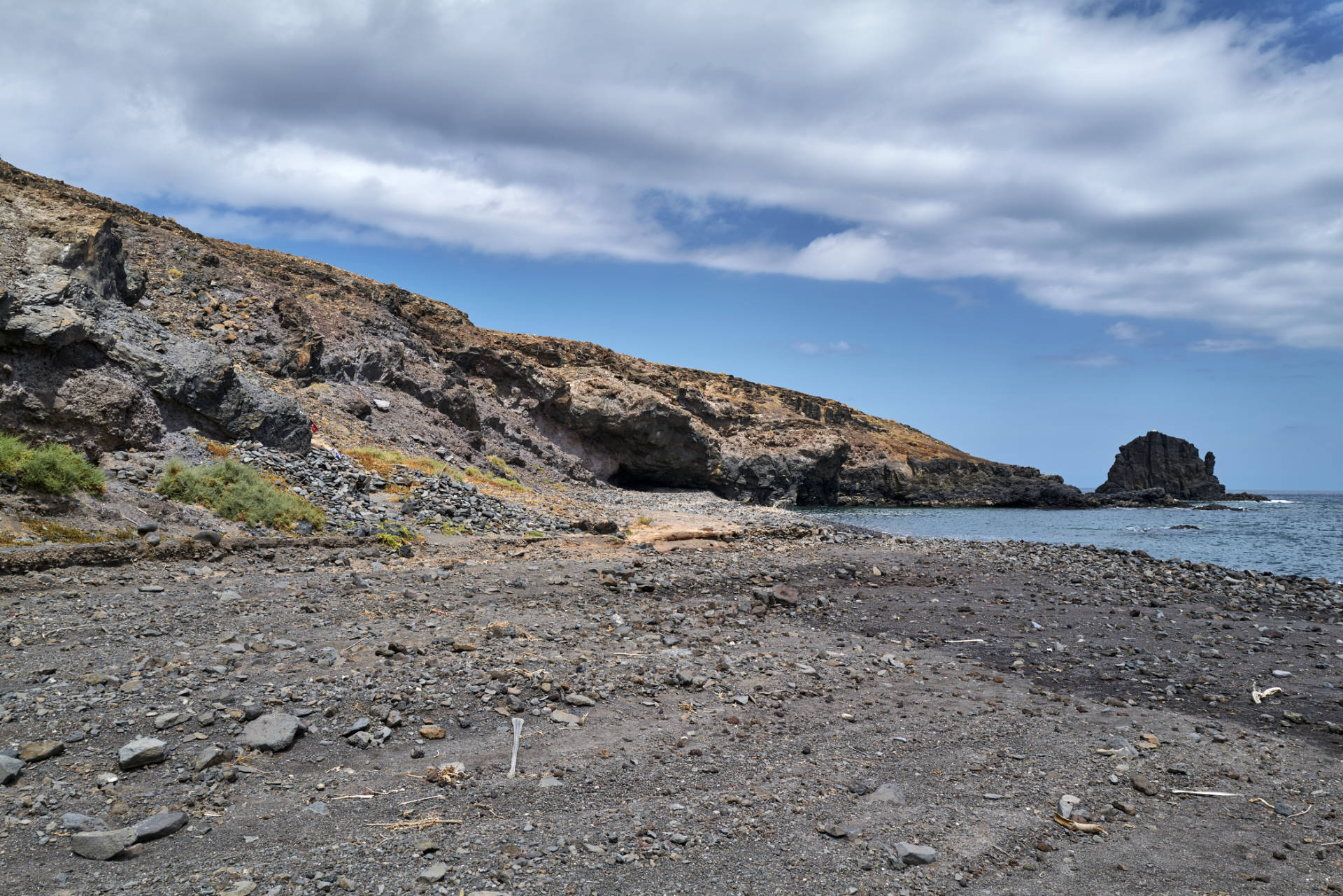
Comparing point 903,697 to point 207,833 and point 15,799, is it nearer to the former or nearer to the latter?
point 207,833

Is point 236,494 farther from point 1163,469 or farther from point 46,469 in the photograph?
point 1163,469

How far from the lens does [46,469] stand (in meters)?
10.4

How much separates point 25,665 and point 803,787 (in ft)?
20.5

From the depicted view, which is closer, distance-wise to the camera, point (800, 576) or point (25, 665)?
point (25, 665)

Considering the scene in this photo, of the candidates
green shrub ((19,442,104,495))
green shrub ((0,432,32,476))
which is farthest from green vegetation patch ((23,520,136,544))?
green shrub ((0,432,32,476))

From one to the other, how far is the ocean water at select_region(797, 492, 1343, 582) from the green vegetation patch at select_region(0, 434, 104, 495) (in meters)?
26.9

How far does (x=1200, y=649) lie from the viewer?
9.29m

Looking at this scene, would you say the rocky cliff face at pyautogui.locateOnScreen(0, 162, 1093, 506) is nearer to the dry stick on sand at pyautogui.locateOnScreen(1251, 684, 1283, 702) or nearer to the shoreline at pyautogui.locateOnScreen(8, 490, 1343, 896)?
the shoreline at pyautogui.locateOnScreen(8, 490, 1343, 896)

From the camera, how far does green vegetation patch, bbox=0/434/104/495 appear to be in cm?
1029

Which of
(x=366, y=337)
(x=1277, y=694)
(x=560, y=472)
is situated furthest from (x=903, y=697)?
(x=560, y=472)

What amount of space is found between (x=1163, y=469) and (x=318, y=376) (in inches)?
3552

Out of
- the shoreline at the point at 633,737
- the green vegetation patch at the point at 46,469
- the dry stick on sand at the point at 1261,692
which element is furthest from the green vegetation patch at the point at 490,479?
the dry stick on sand at the point at 1261,692

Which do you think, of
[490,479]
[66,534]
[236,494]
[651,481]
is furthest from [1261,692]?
[651,481]

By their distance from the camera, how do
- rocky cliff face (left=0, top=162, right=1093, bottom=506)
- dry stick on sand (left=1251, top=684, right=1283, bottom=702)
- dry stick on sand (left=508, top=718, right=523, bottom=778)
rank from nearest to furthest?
dry stick on sand (left=508, top=718, right=523, bottom=778) < dry stick on sand (left=1251, top=684, right=1283, bottom=702) < rocky cliff face (left=0, top=162, right=1093, bottom=506)
